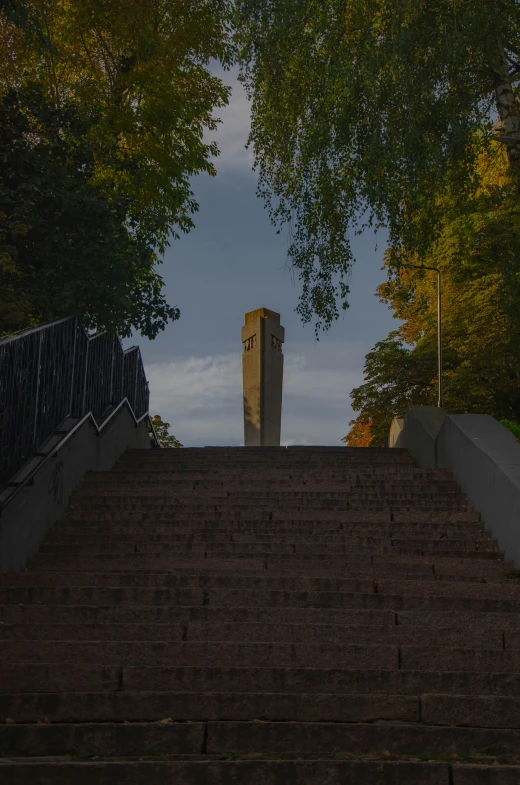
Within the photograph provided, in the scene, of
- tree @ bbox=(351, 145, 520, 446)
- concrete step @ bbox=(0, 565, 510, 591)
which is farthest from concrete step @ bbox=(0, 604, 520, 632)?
tree @ bbox=(351, 145, 520, 446)

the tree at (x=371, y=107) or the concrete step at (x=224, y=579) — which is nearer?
the concrete step at (x=224, y=579)

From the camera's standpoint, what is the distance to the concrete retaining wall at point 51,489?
8680 mm

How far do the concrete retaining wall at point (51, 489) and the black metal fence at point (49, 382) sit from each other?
0.79 ft

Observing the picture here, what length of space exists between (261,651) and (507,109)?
11690mm

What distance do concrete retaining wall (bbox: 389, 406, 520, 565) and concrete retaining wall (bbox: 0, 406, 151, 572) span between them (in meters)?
4.48

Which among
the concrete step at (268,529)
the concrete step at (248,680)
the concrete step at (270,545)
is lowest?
the concrete step at (248,680)

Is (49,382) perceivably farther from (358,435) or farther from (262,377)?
(358,435)

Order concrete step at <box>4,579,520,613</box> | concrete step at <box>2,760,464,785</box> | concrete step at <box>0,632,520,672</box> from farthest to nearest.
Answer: concrete step at <box>4,579,520,613</box>, concrete step at <box>0,632,520,672</box>, concrete step at <box>2,760,464,785</box>

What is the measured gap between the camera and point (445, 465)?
12.5 m

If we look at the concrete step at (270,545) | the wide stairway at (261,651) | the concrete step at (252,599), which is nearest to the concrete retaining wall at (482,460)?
the wide stairway at (261,651)

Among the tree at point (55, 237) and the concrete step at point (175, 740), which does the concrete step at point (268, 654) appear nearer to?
the concrete step at point (175, 740)

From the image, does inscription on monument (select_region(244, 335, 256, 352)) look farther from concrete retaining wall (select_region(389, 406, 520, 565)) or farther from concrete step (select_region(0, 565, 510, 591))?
concrete step (select_region(0, 565, 510, 591))

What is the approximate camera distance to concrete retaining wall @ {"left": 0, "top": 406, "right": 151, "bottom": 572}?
8.68 metres

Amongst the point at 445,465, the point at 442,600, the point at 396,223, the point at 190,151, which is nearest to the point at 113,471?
the point at 445,465
